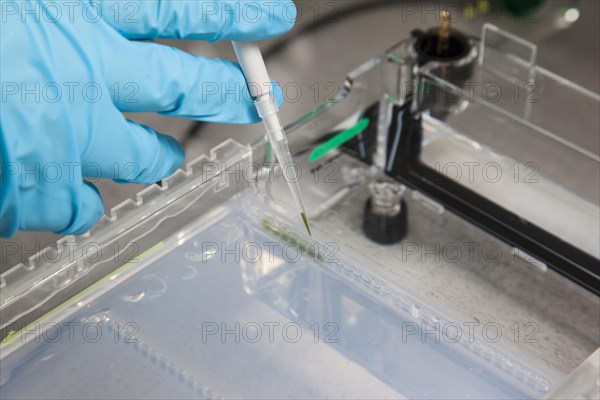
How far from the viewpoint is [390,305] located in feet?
4.71

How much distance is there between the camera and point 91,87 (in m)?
1.18

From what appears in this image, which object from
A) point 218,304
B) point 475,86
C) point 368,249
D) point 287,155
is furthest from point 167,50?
point 475,86

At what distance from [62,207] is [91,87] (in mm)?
174

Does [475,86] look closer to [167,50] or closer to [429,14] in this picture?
[429,14]

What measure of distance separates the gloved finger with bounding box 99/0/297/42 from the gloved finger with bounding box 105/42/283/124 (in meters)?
0.03

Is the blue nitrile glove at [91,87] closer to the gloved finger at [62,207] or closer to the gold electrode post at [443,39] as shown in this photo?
the gloved finger at [62,207]

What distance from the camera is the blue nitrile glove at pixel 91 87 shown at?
1149mm

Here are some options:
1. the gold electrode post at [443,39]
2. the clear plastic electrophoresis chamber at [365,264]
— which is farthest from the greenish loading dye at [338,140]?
the gold electrode post at [443,39]

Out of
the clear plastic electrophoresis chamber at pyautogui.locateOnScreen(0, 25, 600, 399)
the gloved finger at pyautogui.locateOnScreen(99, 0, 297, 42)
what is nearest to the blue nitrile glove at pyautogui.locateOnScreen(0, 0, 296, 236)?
the gloved finger at pyautogui.locateOnScreen(99, 0, 297, 42)

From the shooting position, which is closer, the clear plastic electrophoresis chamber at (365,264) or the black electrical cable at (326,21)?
the clear plastic electrophoresis chamber at (365,264)

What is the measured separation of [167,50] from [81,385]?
521mm

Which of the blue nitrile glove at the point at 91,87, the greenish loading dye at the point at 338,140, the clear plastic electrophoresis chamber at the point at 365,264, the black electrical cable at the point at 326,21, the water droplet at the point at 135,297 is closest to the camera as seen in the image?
the blue nitrile glove at the point at 91,87

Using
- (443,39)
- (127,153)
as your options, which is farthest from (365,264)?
(443,39)

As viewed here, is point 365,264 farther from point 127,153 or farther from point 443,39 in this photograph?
point 443,39
